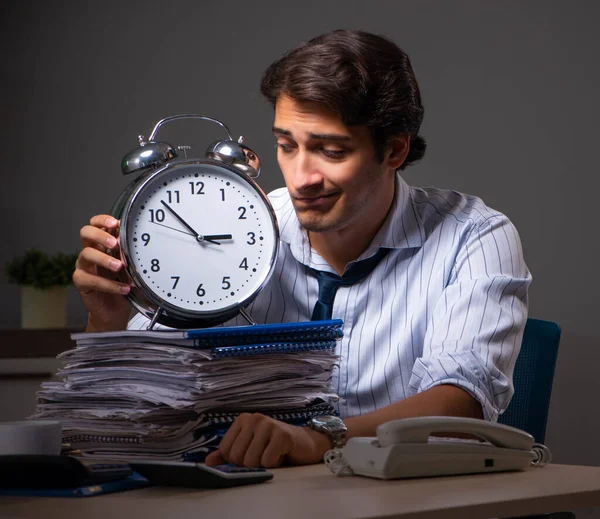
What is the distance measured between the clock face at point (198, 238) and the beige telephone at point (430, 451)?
0.37 metres

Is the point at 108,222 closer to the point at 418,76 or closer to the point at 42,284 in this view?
the point at 42,284

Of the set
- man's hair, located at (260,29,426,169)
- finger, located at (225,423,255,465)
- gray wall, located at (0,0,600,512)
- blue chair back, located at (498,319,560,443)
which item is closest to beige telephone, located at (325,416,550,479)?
finger, located at (225,423,255,465)

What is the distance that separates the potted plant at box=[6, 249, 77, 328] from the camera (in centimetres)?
324

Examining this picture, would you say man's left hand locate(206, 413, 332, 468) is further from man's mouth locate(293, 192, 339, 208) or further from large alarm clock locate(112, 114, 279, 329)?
man's mouth locate(293, 192, 339, 208)

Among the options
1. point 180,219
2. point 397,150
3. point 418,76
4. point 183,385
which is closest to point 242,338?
point 183,385

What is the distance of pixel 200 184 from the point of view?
4.59 feet

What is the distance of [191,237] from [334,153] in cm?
42

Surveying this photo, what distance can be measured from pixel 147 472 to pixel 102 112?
2.73m

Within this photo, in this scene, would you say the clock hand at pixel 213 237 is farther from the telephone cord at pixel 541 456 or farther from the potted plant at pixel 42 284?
the potted plant at pixel 42 284

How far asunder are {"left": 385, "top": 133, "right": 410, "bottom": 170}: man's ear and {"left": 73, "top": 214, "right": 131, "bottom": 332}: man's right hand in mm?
637

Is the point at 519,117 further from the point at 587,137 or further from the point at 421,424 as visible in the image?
the point at 421,424

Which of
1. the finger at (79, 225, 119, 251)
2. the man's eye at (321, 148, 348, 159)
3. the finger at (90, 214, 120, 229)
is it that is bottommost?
the finger at (79, 225, 119, 251)

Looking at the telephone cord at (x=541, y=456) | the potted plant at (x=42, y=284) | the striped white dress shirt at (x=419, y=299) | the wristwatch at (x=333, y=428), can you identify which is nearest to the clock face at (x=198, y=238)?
the wristwatch at (x=333, y=428)

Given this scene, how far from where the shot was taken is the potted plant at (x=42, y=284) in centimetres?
324
